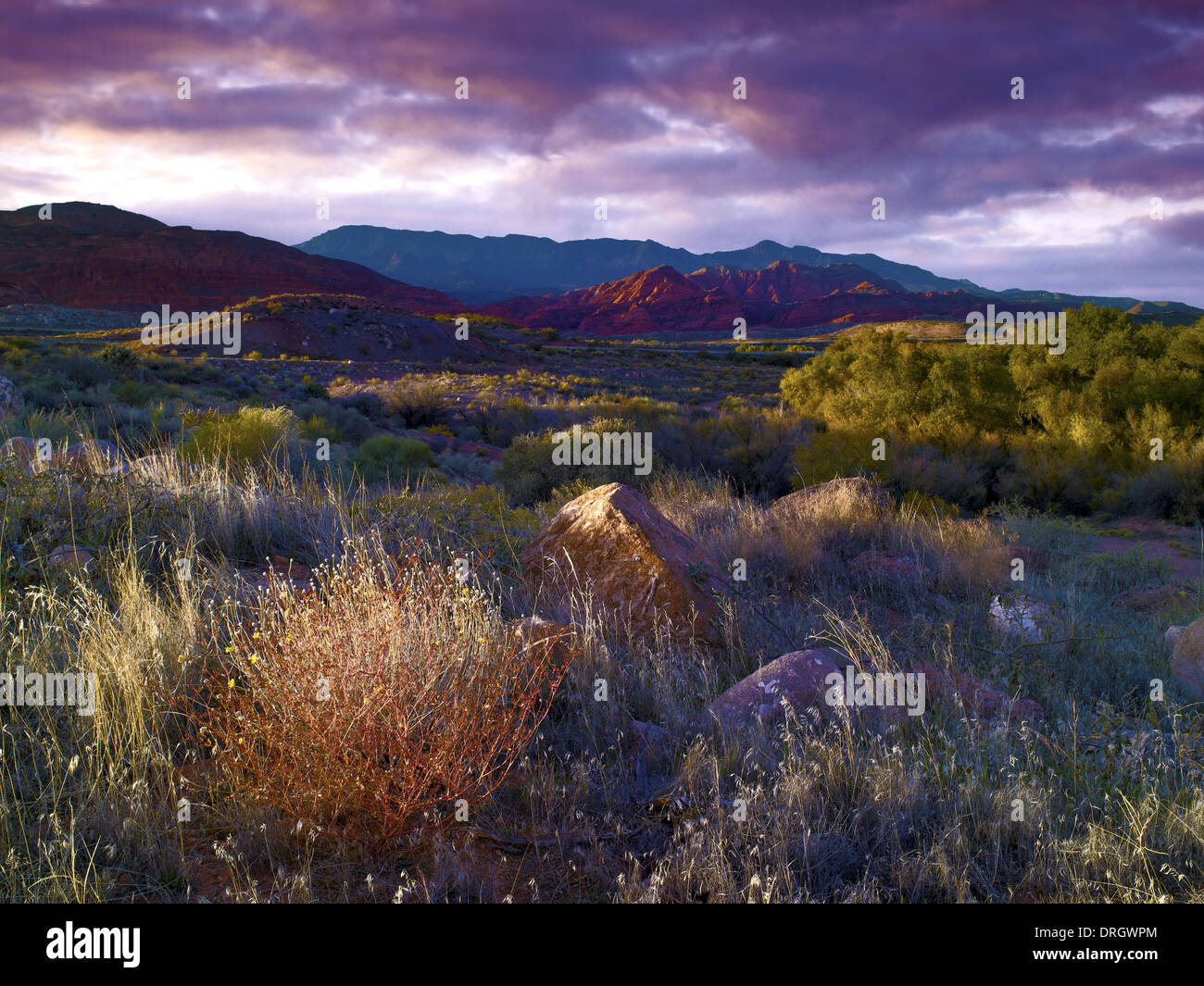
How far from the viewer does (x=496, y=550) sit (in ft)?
19.6

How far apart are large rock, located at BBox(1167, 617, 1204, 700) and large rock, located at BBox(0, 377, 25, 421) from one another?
12.4 m

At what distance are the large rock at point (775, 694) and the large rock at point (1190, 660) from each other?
2.41 meters

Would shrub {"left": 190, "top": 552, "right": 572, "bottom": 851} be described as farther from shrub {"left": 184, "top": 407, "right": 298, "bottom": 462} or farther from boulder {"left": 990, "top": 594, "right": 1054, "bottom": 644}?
shrub {"left": 184, "top": 407, "right": 298, "bottom": 462}

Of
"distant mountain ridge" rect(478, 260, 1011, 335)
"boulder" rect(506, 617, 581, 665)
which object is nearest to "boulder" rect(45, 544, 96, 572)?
"boulder" rect(506, 617, 581, 665)

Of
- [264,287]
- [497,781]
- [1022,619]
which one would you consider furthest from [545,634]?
[264,287]

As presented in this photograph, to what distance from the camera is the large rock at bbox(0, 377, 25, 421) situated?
10.7 m

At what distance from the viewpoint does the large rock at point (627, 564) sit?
487 cm

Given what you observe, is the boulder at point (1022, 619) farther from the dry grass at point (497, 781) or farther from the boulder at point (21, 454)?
the boulder at point (21, 454)

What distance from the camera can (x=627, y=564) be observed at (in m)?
5.14

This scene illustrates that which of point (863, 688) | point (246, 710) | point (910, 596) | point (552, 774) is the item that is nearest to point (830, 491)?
point (910, 596)

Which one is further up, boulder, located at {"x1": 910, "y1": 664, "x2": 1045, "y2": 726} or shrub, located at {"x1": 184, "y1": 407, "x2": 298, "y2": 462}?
shrub, located at {"x1": 184, "y1": 407, "x2": 298, "y2": 462}

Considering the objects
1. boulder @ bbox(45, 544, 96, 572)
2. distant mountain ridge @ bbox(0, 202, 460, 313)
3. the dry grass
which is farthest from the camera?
distant mountain ridge @ bbox(0, 202, 460, 313)
